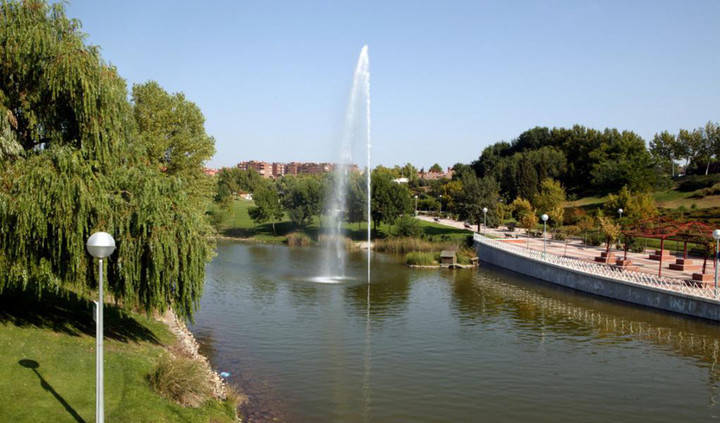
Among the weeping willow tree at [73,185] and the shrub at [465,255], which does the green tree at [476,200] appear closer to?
the shrub at [465,255]

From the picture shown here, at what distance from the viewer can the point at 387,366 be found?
69.0 ft

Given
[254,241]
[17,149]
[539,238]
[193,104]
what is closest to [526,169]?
[539,238]

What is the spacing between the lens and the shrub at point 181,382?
14133mm

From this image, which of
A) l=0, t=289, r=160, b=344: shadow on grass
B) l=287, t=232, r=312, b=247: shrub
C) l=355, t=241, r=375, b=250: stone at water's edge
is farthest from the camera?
l=287, t=232, r=312, b=247: shrub

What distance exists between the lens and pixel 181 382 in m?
14.3

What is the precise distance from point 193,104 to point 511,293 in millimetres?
24039

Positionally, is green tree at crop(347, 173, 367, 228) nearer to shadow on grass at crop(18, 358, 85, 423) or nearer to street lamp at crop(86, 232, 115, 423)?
shadow on grass at crop(18, 358, 85, 423)

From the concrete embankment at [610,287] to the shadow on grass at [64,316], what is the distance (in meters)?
26.1

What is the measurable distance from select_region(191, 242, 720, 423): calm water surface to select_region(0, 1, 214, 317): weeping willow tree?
5.28 m

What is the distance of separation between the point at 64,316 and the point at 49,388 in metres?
5.27

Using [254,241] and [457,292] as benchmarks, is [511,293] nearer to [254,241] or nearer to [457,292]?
[457,292]

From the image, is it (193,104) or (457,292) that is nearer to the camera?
(193,104)

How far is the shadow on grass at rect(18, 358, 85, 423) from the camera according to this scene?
12.1 metres

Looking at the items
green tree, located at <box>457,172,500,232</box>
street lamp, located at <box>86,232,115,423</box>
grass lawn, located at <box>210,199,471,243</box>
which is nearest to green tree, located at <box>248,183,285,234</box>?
grass lawn, located at <box>210,199,471,243</box>
